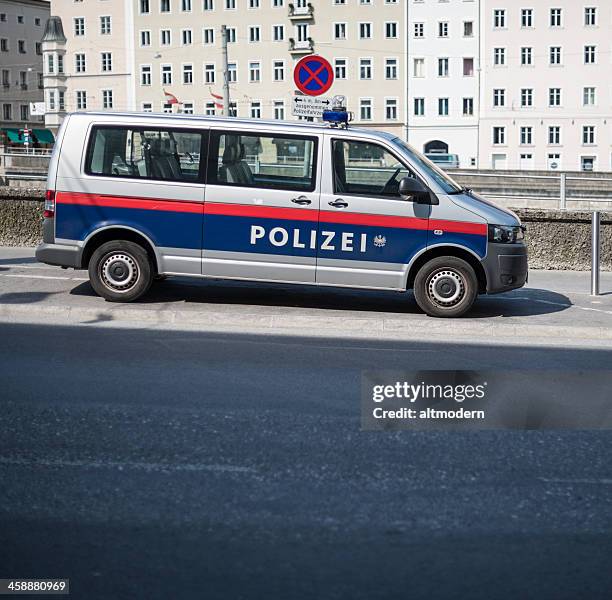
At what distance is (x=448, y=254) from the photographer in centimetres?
1196

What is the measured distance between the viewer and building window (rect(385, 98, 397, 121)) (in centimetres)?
9269

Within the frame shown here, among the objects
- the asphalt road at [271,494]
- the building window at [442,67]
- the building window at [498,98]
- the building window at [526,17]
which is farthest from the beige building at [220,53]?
the asphalt road at [271,494]

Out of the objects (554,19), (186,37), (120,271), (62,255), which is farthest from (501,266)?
(186,37)

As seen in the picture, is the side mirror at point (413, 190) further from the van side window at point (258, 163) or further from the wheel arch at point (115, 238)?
the wheel arch at point (115, 238)

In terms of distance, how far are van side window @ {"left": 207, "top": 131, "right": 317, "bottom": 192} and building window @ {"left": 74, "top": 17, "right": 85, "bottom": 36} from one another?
3603 inches

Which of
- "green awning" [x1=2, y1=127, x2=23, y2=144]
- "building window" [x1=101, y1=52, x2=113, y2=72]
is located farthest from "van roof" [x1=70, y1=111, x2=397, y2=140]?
"building window" [x1=101, y1=52, x2=113, y2=72]

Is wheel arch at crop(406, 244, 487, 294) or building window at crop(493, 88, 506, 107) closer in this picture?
wheel arch at crop(406, 244, 487, 294)

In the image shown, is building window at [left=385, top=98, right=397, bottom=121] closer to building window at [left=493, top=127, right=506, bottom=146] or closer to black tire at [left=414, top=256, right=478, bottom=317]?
building window at [left=493, top=127, right=506, bottom=146]

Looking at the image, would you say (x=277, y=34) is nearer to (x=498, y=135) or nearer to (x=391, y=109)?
(x=391, y=109)

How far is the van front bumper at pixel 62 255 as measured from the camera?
1202 centimetres

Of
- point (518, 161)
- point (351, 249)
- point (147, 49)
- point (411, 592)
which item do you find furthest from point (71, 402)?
point (147, 49)

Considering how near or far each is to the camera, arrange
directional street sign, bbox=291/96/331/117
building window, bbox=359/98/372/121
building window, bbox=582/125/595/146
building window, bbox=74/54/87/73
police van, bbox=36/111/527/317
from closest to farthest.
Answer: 1. police van, bbox=36/111/527/317
2. directional street sign, bbox=291/96/331/117
3. building window, bbox=582/125/595/146
4. building window, bbox=359/98/372/121
5. building window, bbox=74/54/87/73

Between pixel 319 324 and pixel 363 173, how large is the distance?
66.0 inches

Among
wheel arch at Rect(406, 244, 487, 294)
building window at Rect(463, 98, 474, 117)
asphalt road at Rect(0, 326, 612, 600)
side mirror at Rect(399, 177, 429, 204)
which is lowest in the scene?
asphalt road at Rect(0, 326, 612, 600)
